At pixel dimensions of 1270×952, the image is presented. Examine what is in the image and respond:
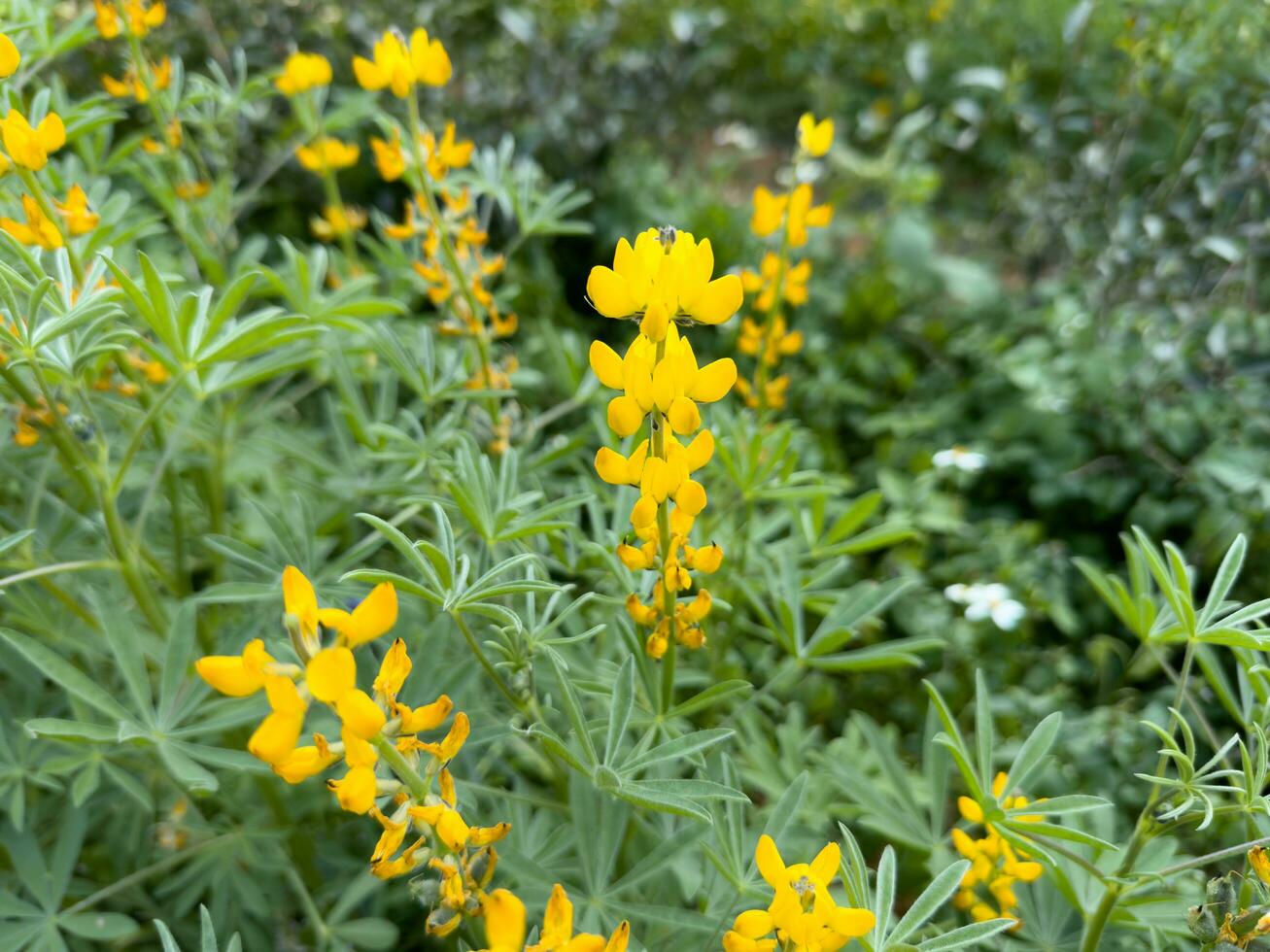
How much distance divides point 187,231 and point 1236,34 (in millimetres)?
2556

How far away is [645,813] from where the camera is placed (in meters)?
1.20

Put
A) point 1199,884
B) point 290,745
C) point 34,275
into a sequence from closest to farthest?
point 290,745 → point 34,275 → point 1199,884

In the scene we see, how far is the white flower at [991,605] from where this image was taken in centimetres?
182

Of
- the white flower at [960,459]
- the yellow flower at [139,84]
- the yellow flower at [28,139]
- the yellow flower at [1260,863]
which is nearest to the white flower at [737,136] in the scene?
the white flower at [960,459]

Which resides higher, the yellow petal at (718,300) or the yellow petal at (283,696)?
the yellow petal at (718,300)

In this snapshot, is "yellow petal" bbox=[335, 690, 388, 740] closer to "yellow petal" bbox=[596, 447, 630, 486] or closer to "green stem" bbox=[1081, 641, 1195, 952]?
"yellow petal" bbox=[596, 447, 630, 486]

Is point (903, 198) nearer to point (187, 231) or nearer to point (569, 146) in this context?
point (569, 146)

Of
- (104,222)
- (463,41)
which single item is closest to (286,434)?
(104,222)

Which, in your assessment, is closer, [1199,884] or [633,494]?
[633,494]

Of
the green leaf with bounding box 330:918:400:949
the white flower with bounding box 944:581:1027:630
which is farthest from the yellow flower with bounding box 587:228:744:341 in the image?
the white flower with bounding box 944:581:1027:630

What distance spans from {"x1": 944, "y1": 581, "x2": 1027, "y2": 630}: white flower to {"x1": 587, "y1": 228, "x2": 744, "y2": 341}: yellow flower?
4.26ft

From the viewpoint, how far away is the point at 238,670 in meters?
0.63

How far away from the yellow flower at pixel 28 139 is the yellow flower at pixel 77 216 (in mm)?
135

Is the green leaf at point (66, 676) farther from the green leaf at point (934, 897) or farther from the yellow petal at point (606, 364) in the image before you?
the green leaf at point (934, 897)
